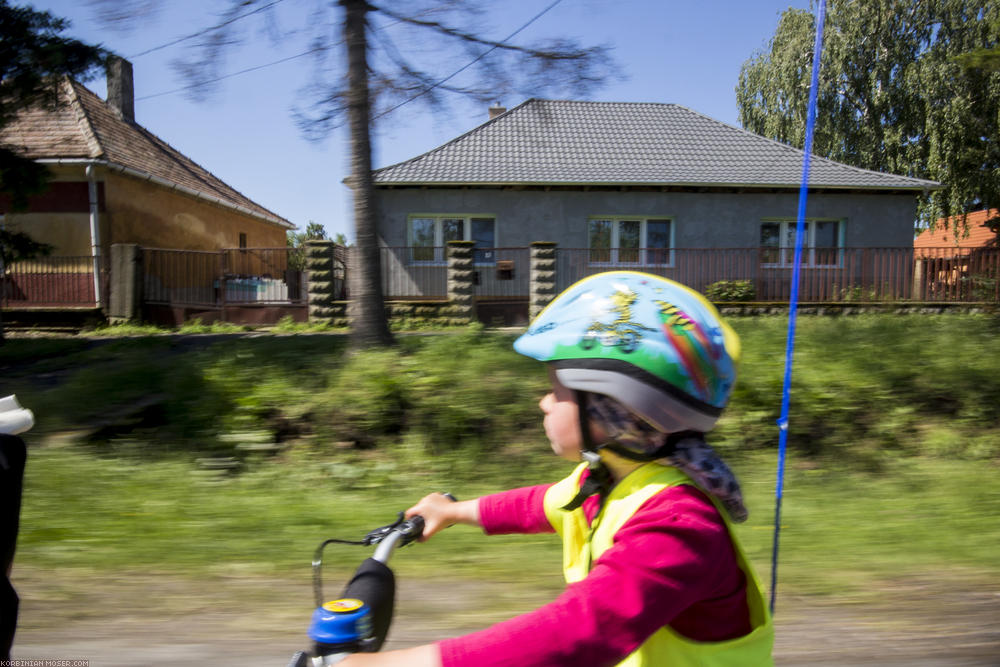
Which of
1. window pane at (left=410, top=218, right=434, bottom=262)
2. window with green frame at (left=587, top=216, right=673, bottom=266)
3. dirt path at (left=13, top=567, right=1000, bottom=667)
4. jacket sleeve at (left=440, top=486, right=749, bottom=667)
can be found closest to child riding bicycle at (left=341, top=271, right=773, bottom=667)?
jacket sleeve at (left=440, top=486, right=749, bottom=667)

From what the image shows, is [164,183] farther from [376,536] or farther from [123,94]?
[376,536]

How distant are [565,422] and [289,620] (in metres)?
2.23

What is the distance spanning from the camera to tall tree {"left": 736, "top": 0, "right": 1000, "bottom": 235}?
87.8 ft

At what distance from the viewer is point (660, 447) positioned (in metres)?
1.38

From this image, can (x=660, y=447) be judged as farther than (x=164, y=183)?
No

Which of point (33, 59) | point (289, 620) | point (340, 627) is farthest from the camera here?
point (33, 59)

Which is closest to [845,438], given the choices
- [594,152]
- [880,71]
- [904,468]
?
[904,468]

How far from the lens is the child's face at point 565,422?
1394 millimetres

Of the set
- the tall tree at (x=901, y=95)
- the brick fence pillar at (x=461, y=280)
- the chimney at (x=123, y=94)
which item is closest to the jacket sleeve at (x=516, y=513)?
the brick fence pillar at (x=461, y=280)

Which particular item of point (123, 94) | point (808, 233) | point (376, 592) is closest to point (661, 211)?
point (808, 233)

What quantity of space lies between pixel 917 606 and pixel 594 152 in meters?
20.1

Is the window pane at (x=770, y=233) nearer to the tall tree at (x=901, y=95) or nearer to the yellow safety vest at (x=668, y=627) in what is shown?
the tall tree at (x=901, y=95)

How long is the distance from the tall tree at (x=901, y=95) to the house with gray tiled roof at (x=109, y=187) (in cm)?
2279

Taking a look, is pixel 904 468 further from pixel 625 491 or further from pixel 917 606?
pixel 625 491
